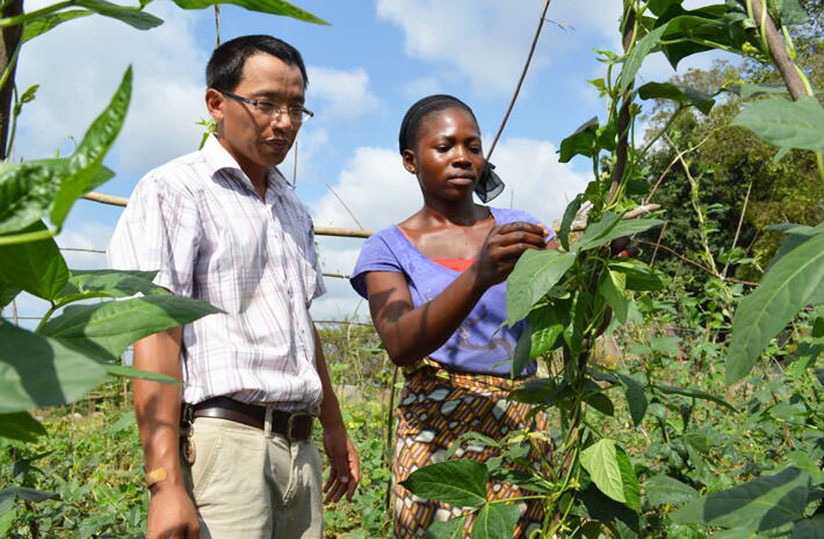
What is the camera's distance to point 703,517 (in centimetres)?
84

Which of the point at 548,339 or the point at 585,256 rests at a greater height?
the point at 585,256

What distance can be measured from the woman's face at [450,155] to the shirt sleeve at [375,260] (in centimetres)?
20

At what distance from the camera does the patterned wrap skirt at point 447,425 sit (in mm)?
1771

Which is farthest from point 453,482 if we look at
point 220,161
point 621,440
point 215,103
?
point 621,440

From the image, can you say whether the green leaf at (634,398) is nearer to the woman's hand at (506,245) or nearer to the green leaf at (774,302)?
the woman's hand at (506,245)

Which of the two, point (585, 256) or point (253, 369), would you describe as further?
point (253, 369)

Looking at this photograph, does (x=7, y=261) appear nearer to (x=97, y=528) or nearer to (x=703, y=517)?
(x=703, y=517)

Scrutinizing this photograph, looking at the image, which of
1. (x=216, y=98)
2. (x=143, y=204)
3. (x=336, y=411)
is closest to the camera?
(x=143, y=204)

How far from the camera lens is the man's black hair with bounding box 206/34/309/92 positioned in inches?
81.2

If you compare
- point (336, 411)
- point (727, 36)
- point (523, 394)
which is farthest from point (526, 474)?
point (336, 411)

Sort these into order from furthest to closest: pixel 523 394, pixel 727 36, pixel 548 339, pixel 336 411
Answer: pixel 336 411, pixel 523 394, pixel 548 339, pixel 727 36

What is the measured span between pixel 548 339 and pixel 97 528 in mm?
1924

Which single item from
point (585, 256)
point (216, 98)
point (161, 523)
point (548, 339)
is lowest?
point (161, 523)

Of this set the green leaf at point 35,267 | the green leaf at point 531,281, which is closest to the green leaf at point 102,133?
the green leaf at point 35,267
